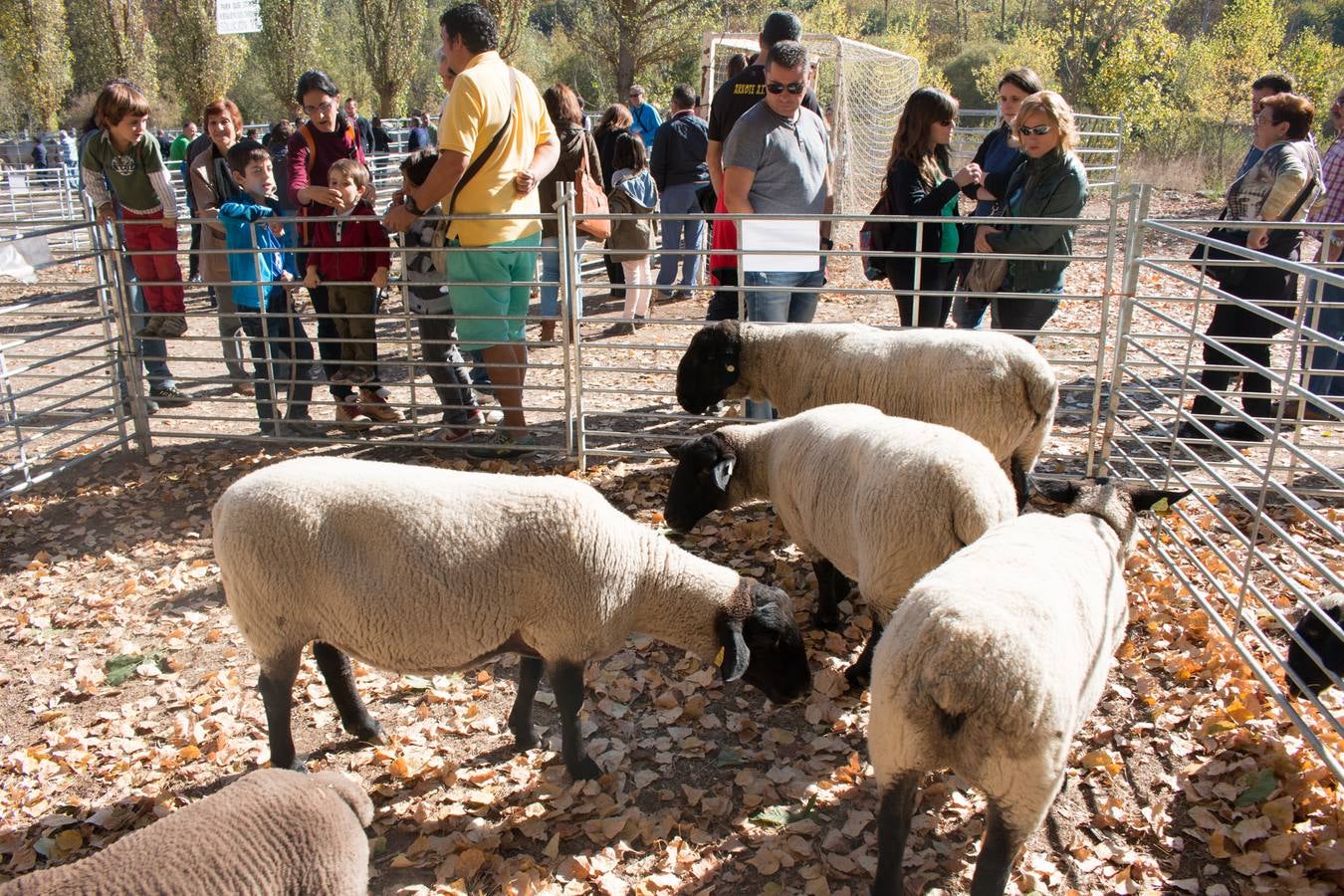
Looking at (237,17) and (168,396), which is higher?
(237,17)

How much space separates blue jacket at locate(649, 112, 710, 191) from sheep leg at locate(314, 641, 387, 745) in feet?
24.2

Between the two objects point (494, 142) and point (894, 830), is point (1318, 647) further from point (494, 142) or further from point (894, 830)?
point (494, 142)

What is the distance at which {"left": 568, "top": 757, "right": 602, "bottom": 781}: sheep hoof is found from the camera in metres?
3.53

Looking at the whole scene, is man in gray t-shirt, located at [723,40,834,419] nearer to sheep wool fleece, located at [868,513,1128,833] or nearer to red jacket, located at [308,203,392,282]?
red jacket, located at [308,203,392,282]

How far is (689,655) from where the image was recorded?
4.36 meters

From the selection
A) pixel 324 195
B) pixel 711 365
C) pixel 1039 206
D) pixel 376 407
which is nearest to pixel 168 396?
pixel 376 407

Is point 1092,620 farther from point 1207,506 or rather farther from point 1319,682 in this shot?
point 1207,506

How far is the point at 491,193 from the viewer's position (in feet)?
19.1

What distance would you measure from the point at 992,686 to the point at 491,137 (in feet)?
14.7

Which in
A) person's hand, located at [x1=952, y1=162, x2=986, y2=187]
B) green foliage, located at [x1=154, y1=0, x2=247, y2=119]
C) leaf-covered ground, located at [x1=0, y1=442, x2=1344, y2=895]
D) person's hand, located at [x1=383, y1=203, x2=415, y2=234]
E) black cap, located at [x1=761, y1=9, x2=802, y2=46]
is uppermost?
green foliage, located at [x1=154, y1=0, x2=247, y2=119]

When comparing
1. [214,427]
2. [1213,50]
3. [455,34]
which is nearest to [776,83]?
[455,34]

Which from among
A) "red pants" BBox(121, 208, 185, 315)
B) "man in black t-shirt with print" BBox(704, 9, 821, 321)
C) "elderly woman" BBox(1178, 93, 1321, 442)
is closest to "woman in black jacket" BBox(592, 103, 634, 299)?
"man in black t-shirt with print" BBox(704, 9, 821, 321)

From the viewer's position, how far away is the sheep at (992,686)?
2.45 meters

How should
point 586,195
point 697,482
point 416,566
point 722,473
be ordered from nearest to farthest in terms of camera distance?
point 416,566, point 722,473, point 697,482, point 586,195
